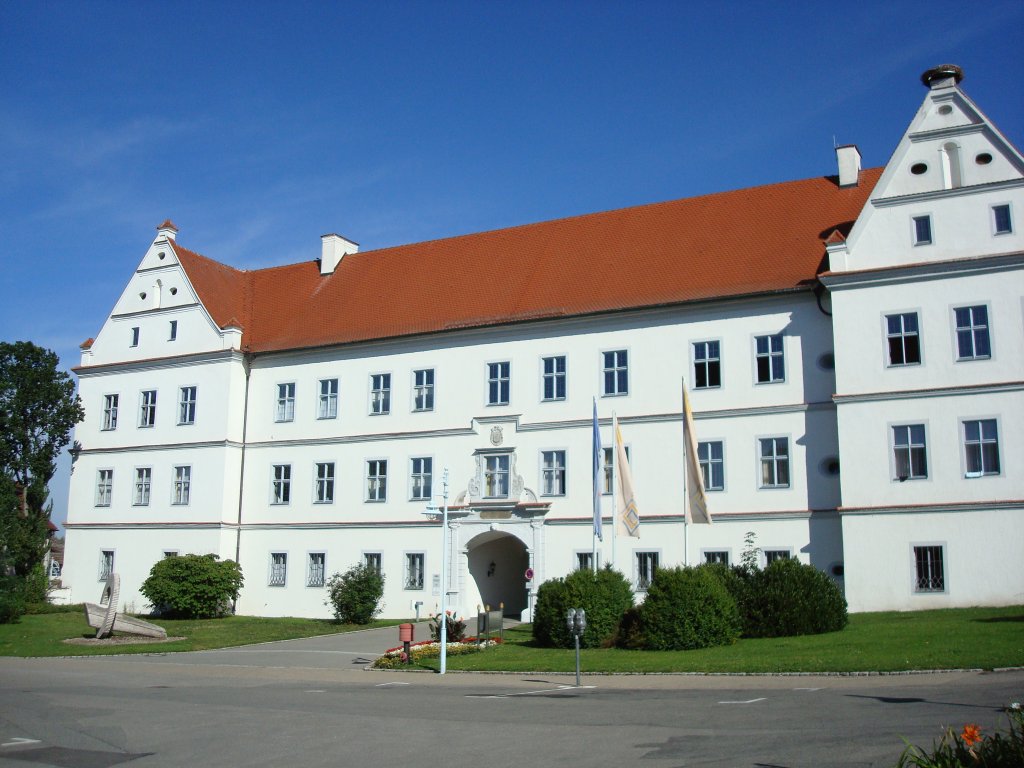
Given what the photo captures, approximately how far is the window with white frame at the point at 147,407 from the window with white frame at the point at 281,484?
21.3ft

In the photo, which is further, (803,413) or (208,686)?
(803,413)

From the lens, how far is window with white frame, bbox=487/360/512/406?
1471 inches

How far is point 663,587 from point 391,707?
9215 mm

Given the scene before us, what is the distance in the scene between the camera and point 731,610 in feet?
78.4

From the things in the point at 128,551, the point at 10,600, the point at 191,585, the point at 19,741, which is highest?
the point at 128,551

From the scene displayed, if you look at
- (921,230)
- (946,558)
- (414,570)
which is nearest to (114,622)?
(414,570)

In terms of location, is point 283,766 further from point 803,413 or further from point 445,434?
point 445,434

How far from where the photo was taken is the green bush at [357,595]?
36.5 m

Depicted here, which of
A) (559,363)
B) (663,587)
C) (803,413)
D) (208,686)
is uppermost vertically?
(559,363)

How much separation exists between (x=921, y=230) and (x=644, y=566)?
44.3 feet

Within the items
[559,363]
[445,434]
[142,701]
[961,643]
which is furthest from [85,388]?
[961,643]

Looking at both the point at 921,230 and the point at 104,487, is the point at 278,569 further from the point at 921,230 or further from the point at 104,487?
the point at 921,230

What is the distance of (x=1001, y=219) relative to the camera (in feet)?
97.9

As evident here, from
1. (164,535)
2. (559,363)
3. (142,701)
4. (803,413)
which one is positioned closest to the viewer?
(142,701)
